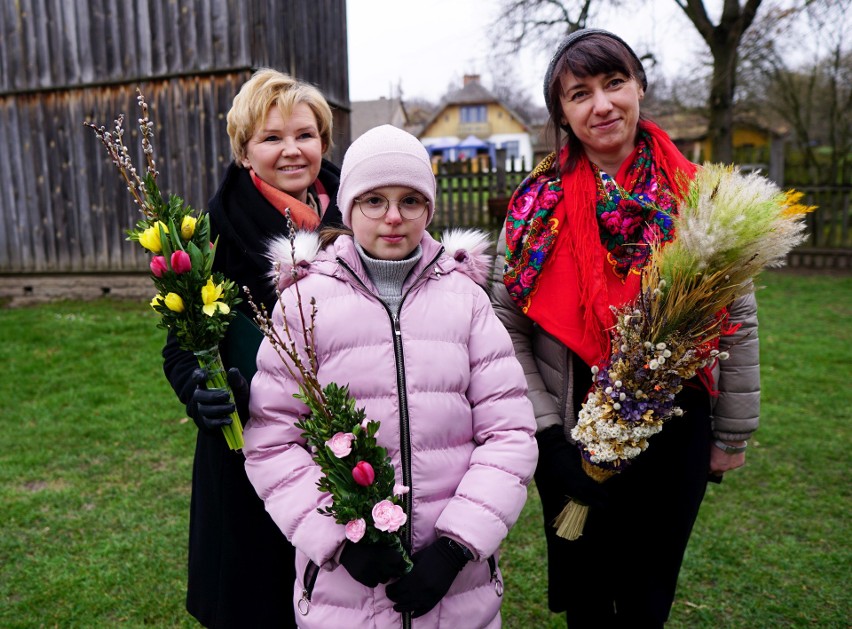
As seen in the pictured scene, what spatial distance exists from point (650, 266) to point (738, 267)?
0.20 meters

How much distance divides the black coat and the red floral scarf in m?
0.75

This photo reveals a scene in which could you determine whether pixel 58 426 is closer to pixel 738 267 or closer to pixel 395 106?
pixel 738 267

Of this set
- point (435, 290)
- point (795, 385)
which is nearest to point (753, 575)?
point (435, 290)

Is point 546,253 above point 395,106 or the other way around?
the other way around

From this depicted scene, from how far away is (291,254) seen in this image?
1771 mm

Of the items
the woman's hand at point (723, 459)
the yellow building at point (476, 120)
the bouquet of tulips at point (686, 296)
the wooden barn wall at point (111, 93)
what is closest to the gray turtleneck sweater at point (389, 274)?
the bouquet of tulips at point (686, 296)

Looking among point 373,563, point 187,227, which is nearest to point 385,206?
point 187,227

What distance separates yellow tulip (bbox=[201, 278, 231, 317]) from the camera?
157 centimetres

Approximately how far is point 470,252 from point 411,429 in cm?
57

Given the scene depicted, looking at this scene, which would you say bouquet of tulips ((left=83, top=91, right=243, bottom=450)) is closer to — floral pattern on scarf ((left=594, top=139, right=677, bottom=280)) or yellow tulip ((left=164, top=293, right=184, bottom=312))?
yellow tulip ((left=164, top=293, right=184, bottom=312))

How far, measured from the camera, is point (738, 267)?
1.65m

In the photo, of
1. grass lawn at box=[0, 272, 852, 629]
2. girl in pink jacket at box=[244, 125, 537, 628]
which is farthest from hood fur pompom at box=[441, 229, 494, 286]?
grass lawn at box=[0, 272, 852, 629]

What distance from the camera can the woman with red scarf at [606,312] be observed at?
6.45 feet

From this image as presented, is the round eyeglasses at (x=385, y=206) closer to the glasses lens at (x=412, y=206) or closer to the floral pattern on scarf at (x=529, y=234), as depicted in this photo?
the glasses lens at (x=412, y=206)
